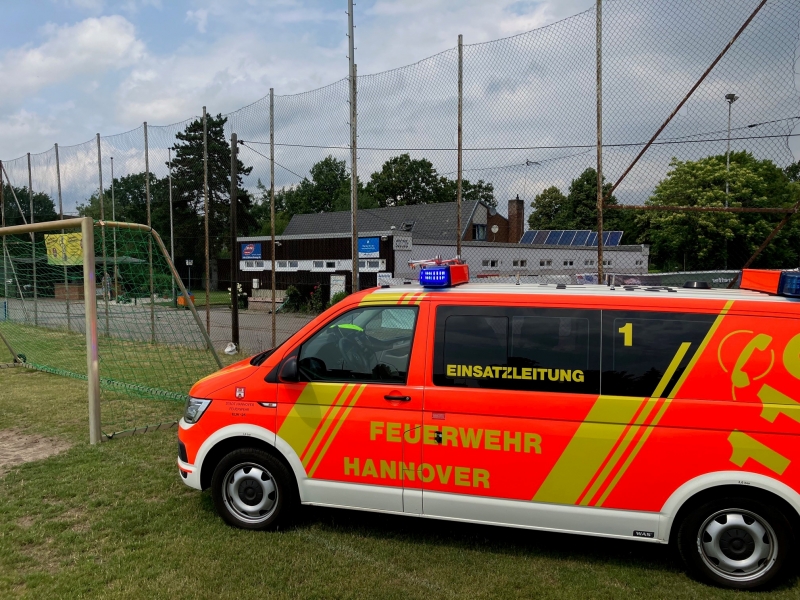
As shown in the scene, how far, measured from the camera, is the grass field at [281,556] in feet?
12.5

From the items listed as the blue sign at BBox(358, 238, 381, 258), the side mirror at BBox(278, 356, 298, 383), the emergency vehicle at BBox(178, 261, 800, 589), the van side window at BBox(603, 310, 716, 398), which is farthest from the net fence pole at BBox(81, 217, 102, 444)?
the blue sign at BBox(358, 238, 381, 258)

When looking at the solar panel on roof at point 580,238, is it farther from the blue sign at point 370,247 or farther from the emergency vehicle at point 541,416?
the emergency vehicle at point 541,416

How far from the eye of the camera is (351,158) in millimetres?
9195

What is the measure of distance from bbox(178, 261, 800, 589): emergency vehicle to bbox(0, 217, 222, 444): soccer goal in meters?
3.40

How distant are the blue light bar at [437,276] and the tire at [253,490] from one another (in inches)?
71.7

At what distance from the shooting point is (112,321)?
36.9 ft

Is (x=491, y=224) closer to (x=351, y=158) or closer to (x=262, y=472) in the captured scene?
(x=351, y=158)

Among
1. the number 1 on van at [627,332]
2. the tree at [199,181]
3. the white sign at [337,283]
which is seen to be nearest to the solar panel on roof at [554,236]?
the white sign at [337,283]

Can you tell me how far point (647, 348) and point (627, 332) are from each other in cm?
16

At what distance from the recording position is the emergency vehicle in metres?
3.75

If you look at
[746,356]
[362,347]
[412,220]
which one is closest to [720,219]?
[412,220]

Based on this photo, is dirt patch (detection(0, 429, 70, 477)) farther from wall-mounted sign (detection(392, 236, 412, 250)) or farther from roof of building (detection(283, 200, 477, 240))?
roof of building (detection(283, 200, 477, 240))

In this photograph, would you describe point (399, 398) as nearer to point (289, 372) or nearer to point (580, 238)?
point (289, 372)

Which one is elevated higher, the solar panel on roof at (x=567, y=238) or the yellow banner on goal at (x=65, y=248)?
the solar panel on roof at (x=567, y=238)
